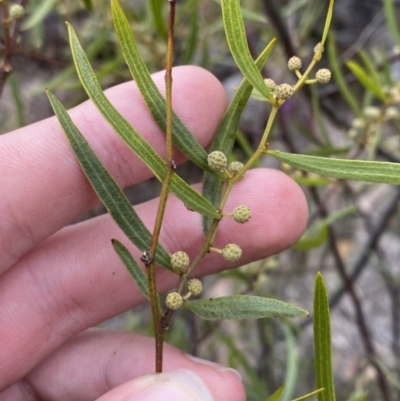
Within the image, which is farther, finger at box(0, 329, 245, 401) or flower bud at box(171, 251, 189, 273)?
finger at box(0, 329, 245, 401)

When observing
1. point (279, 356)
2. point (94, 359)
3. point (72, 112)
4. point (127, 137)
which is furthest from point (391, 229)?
point (127, 137)

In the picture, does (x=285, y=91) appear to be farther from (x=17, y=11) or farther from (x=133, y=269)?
(x=17, y=11)

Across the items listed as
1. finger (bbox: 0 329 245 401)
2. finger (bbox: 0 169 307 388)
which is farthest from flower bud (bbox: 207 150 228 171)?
finger (bbox: 0 329 245 401)

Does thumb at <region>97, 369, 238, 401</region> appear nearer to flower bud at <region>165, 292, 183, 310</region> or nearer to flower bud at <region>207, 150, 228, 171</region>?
flower bud at <region>165, 292, 183, 310</region>

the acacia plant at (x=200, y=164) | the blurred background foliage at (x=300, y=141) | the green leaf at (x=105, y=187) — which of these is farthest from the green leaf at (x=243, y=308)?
the blurred background foliage at (x=300, y=141)

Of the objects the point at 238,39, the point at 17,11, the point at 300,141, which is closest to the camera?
the point at 238,39

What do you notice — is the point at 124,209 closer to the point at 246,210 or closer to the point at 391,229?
the point at 246,210

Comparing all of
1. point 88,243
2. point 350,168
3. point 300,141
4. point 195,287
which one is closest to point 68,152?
point 88,243
